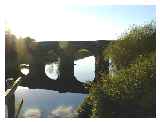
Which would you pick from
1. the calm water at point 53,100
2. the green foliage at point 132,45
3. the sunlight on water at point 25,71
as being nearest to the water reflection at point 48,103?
the calm water at point 53,100

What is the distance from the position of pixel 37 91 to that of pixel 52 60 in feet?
0.88

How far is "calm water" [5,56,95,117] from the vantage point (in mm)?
3848

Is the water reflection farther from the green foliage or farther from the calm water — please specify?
the green foliage

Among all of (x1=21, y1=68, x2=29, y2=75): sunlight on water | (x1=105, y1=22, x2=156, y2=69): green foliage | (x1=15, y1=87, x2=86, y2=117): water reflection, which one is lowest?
(x1=15, y1=87, x2=86, y2=117): water reflection

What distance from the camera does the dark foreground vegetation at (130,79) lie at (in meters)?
3.84

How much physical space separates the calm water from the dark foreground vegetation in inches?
2.8

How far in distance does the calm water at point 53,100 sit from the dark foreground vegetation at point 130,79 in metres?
0.07

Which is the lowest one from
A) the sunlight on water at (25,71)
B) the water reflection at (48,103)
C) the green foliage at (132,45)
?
the water reflection at (48,103)

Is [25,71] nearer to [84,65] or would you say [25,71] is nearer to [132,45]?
[84,65]

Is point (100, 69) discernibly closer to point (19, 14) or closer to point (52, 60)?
point (52, 60)

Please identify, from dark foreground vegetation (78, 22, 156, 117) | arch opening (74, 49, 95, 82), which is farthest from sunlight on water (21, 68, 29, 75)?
dark foreground vegetation (78, 22, 156, 117)

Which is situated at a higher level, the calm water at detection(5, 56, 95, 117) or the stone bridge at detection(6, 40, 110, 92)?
the stone bridge at detection(6, 40, 110, 92)

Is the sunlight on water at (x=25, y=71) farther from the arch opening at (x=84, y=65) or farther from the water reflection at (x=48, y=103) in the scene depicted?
the arch opening at (x=84, y=65)
